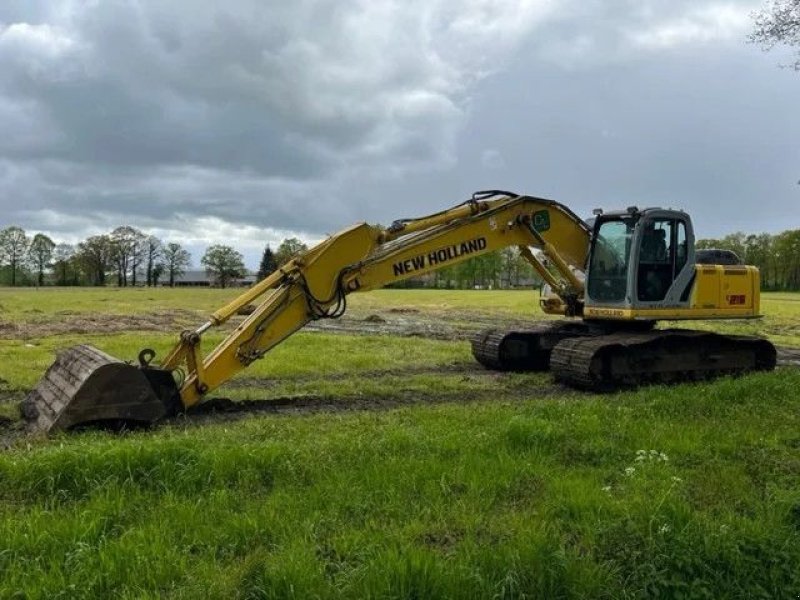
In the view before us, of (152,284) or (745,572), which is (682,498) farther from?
(152,284)

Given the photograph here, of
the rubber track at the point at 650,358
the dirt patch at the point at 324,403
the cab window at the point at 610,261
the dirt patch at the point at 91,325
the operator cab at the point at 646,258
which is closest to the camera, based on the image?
the dirt patch at the point at 324,403

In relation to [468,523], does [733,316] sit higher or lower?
higher

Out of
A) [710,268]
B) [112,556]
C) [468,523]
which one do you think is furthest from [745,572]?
[710,268]

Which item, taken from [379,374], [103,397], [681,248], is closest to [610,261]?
[681,248]

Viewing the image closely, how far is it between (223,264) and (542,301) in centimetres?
13343

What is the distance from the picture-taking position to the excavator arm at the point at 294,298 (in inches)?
332

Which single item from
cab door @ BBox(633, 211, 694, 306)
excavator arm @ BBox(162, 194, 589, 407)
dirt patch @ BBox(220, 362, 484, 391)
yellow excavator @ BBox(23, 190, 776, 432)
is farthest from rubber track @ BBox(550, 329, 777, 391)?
excavator arm @ BBox(162, 194, 589, 407)

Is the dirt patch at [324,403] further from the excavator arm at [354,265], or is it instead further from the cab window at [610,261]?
the cab window at [610,261]

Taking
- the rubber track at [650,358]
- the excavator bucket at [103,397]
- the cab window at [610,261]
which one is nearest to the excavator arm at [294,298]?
the excavator bucket at [103,397]

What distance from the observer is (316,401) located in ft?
35.5

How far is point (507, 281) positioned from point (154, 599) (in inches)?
4489

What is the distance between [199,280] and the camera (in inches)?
6191

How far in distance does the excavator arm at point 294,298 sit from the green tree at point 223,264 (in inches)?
5140

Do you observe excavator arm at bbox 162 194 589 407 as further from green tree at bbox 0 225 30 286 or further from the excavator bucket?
green tree at bbox 0 225 30 286
